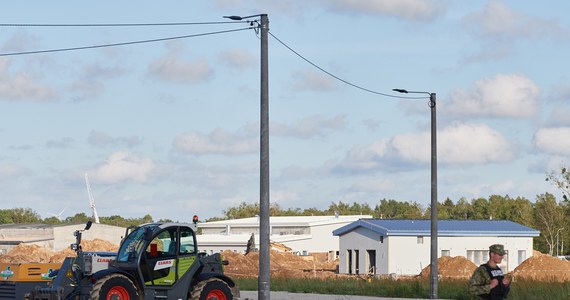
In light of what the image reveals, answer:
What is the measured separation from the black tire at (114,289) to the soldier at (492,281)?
1175 cm

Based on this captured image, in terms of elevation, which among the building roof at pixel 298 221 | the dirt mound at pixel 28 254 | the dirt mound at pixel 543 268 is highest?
the building roof at pixel 298 221

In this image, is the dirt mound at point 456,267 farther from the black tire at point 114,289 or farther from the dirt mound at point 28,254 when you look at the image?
the black tire at point 114,289

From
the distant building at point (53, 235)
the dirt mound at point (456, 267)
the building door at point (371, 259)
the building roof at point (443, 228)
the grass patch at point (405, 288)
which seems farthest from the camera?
the distant building at point (53, 235)

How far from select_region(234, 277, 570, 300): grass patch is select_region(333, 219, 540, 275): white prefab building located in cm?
1567

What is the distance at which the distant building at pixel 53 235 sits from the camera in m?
106

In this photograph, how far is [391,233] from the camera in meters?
63.7

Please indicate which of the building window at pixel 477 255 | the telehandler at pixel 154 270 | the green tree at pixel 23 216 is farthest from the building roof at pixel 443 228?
the green tree at pixel 23 216

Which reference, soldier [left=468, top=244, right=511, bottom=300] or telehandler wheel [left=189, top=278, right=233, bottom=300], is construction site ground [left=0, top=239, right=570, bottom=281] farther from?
soldier [left=468, top=244, right=511, bottom=300]

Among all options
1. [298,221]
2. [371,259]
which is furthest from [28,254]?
[371,259]

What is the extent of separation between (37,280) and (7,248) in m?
78.2

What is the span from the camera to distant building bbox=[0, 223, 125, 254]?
10594cm

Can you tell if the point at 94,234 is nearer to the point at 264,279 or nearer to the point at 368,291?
the point at 368,291

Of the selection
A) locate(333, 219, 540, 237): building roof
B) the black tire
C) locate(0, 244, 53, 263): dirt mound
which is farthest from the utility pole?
locate(0, 244, 53, 263): dirt mound

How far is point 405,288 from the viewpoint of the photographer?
41.1 meters
